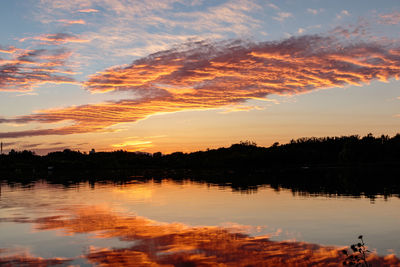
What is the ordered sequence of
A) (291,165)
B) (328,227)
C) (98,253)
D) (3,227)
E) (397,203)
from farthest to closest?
1. (291,165)
2. (397,203)
3. (3,227)
4. (328,227)
5. (98,253)

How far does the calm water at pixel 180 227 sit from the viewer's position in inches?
770

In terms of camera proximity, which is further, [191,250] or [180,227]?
[180,227]

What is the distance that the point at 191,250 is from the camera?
19328 mm

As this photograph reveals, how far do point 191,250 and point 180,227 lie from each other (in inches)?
272

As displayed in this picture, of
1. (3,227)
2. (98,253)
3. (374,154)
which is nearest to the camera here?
(98,253)

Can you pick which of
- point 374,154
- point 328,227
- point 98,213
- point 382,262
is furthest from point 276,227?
point 374,154

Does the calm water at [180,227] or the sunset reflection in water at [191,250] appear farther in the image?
the calm water at [180,227]

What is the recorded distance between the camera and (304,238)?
21922 mm

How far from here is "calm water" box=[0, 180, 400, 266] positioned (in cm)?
1956

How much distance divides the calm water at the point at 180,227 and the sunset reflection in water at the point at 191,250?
6 centimetres

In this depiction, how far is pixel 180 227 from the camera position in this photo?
2616cm

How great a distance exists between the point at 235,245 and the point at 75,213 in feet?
60.5

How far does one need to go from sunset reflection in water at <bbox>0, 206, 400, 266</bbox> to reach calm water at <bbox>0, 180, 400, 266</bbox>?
6 cm

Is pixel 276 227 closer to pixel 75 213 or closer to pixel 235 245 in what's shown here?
pixel 235 245
